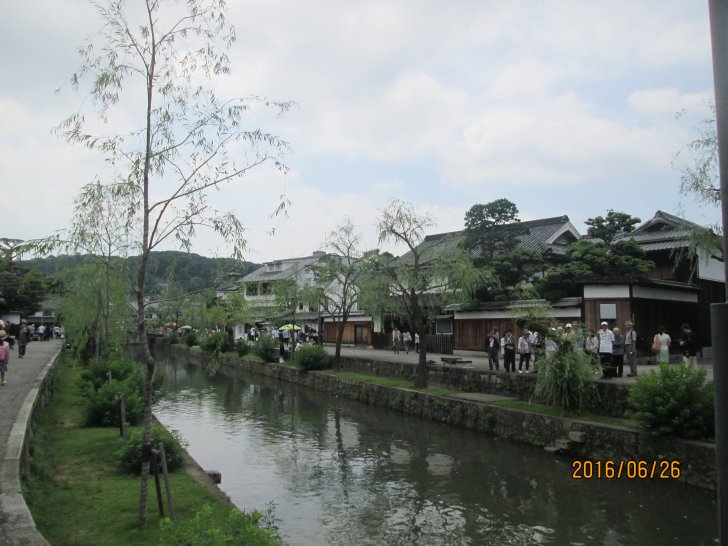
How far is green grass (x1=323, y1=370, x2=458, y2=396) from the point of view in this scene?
2017 centimetres

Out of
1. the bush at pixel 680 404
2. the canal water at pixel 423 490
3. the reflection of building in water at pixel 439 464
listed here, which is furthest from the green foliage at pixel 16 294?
the bush at pixel 680 404

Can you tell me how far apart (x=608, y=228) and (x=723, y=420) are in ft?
81.5

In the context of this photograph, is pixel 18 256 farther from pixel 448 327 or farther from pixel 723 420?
pixel 448 327

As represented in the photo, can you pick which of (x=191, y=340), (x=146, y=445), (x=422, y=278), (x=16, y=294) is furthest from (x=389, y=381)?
(x=191, y=340)

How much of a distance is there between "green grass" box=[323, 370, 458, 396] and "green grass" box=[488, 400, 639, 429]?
2.76m

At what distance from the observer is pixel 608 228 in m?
25.1

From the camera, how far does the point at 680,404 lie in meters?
11.5

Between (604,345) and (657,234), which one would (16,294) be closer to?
(604,345)

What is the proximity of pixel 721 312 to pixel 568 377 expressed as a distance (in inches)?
511

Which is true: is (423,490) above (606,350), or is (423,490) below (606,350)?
below

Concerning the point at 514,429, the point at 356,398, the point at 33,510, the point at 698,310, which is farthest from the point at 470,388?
the point at 33,510

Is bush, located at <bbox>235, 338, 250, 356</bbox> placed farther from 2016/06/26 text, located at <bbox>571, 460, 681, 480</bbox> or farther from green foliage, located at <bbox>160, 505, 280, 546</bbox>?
green foliage, located at <bbox>160, 505, 280, 546</bbox>

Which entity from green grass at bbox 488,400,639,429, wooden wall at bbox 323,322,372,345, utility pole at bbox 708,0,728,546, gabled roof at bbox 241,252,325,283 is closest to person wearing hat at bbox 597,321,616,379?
green grass at bbox 488,400,639,429

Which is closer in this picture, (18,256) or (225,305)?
(18,256)
